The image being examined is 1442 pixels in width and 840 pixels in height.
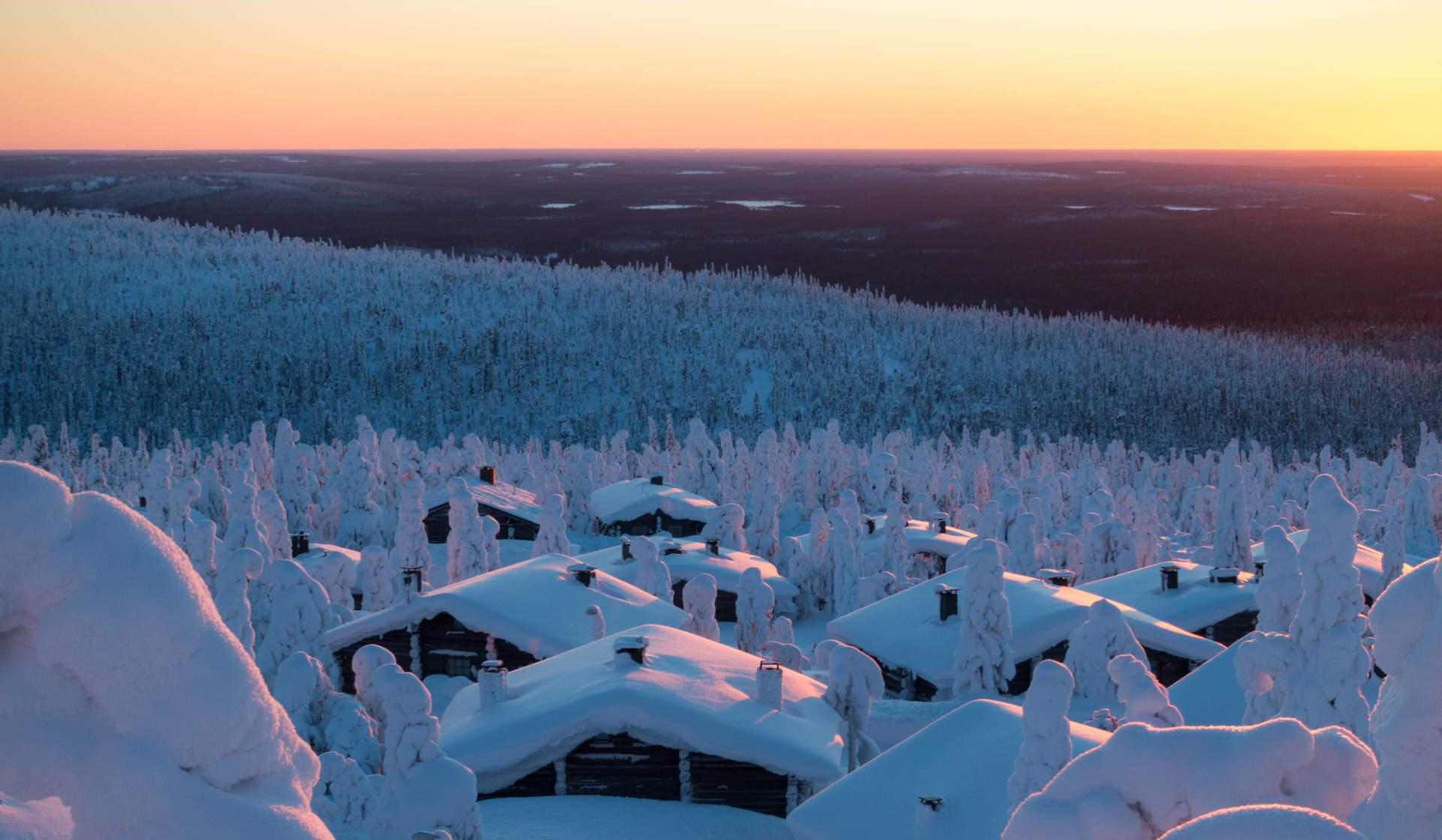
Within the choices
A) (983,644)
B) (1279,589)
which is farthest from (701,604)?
(1279,589)

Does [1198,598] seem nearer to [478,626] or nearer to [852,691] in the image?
[852,691]

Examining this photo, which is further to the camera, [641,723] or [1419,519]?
[1419,519]

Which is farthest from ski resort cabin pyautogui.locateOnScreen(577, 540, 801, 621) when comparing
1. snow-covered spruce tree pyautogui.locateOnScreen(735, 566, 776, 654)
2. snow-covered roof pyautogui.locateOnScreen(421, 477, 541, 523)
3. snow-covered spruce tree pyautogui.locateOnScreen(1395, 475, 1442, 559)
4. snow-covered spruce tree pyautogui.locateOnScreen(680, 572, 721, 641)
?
snow-covered spruce tree pyautogui.locateOnScreen(1395, 475, 1442, 559)

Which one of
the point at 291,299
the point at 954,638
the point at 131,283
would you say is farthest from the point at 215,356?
the point at 954,638

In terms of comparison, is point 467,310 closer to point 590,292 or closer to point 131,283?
point 590,292

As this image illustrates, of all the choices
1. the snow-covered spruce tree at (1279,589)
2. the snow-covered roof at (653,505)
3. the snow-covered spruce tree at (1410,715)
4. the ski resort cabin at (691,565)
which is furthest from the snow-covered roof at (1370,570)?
the snow-covered roof at (653,505)
